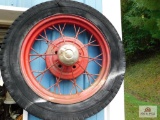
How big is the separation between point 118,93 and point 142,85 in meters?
6.78

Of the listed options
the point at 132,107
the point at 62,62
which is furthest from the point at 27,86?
the point at 132,107

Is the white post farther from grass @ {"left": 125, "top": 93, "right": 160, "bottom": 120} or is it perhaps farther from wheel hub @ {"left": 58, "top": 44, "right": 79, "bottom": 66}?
grass @ {"left": 125, "top": 93, "right": 160, "bottom": 120}

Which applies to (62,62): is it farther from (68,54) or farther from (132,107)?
(132,107)

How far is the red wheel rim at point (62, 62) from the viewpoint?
1808 millimetres

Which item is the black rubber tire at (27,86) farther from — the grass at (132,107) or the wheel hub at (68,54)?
the grass at (132,107)

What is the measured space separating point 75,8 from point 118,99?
0.71 m

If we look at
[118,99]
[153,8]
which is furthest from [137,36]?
[118,99]

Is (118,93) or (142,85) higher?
(118,93)

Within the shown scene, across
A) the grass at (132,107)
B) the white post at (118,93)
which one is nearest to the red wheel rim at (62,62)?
the white post at (118,93)

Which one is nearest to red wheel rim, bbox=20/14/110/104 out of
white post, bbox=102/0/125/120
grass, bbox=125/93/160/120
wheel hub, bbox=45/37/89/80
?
wheel hub, bbox=45/37/89/80

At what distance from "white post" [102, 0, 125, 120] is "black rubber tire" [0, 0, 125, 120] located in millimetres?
228

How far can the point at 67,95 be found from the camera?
1890mm

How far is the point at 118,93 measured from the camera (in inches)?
82.4

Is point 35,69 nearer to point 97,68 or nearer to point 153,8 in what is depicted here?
point 97,68
